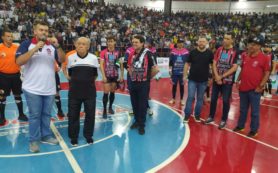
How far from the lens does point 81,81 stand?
14.2 feet

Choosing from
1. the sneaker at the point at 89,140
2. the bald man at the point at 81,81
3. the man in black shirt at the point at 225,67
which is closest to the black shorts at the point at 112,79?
the bald man at the point at 81,81

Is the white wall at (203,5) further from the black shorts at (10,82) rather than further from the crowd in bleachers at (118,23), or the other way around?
the black shorts at (10,82)

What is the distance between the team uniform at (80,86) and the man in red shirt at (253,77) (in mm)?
2944

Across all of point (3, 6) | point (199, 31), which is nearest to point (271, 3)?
point (199, 31)

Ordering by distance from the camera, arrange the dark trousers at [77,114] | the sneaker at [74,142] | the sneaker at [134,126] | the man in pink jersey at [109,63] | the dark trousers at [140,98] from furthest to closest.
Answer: the man in pink jersey at [109,63] < the sneaker at [134,126] < the dark trousers at [140,98] < the sneaker at [74,142] < the dark trousers at [77,114]

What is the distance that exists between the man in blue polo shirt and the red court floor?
7.08ft

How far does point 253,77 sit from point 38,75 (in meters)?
3.90

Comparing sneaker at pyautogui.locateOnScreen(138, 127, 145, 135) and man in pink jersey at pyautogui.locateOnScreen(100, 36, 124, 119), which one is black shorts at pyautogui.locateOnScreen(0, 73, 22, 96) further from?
sneaker at pyautogui.locateOnScreen(138, 127, 145, 135)

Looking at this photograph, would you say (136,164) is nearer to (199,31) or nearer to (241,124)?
(241,124)

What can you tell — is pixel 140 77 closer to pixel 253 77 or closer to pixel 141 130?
pixel 141 130

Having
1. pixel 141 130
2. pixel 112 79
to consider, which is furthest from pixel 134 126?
pixel 112 79

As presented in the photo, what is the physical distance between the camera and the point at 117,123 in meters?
5.83

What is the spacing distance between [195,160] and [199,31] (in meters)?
22.5

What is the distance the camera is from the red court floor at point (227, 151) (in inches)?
158
